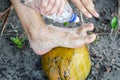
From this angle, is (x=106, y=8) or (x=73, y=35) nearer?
(x=73, y=35)

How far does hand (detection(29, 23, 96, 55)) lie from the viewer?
1670 millimetres

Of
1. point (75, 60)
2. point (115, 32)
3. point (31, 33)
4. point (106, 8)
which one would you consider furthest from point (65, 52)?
point (106, 8)

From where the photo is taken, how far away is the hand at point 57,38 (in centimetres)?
167

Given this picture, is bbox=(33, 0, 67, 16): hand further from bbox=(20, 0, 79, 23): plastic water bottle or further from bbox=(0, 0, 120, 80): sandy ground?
bbox=(0, 0, 120, 80): sandy ground

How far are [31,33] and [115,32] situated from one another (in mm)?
595

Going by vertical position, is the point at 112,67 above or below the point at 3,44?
below

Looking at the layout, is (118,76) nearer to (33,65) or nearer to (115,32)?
(115,32)

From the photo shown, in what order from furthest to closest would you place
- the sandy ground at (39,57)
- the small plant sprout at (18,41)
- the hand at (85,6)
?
the small plant sprout at (18,41), the sandy ground at (39,57), the hand at (85,6)

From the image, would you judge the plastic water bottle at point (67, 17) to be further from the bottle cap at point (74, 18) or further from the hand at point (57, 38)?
the hand at point (57, 38)

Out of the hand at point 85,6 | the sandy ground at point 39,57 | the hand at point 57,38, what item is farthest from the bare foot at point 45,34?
the sandy ground at point 39,57

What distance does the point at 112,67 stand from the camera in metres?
1.88

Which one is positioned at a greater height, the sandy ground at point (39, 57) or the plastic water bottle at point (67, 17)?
the plastic water bottle at point (67, 17)

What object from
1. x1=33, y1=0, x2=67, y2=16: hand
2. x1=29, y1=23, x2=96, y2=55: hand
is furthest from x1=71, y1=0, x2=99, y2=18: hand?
x1=33, y1=0, x2=67, y2=16: hand

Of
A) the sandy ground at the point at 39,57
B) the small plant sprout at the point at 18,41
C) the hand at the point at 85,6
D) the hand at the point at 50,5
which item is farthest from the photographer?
the small plant sprout at the point at 18,41
